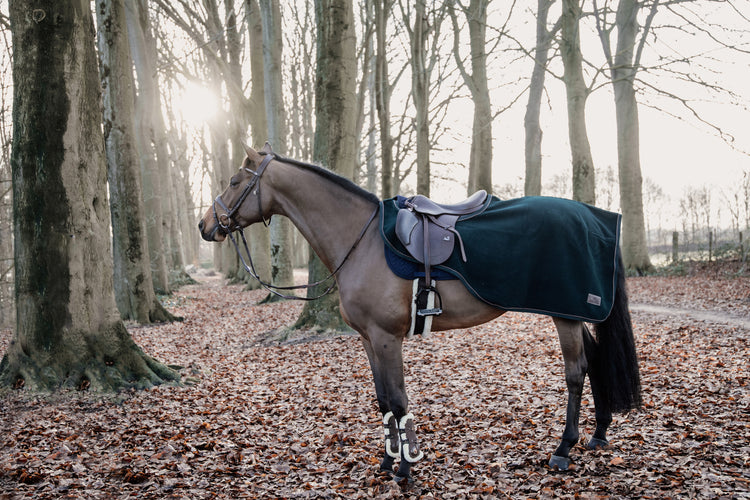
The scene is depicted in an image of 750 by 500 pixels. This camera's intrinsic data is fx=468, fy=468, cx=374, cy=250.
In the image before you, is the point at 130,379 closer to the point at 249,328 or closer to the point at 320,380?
the point at 320,380

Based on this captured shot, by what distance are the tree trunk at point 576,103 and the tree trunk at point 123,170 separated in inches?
429

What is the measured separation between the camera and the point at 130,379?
18.0ft

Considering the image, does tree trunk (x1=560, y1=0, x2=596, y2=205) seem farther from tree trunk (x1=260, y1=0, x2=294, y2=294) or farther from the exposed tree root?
the exposed tree root

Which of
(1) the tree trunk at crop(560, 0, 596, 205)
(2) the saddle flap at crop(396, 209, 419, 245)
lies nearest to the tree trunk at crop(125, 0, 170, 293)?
(1) the tree trunk at crop(560, 0, 596, 205)

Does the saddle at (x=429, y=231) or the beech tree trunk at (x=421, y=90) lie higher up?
the beech tree trunk at (x=421, y=90)

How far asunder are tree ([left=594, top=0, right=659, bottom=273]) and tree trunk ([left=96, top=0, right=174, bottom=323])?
48.1 ft

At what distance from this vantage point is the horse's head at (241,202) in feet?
12.3

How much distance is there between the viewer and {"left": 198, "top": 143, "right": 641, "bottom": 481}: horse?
3441 millimetres

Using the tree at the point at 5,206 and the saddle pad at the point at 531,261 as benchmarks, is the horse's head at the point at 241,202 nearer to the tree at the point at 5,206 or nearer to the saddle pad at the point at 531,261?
the saddle pad at the point at 531,261

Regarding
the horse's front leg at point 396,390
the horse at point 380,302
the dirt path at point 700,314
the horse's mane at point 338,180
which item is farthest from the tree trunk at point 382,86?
the horse's front leg at point 396,390

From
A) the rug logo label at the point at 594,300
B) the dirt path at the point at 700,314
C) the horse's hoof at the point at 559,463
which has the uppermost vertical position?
the rug logo label at the point at 594,300

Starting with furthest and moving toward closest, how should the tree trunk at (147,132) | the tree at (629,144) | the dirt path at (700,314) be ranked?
the tree at (629,144), the tree trunk at (147,132), the dirt path at (700,314)

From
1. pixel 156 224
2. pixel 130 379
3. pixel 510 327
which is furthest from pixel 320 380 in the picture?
pixel 156 224

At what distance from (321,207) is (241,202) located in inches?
25.5
